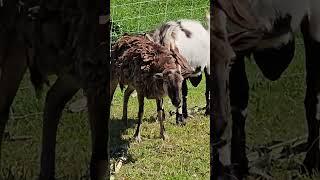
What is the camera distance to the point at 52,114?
11.1ft

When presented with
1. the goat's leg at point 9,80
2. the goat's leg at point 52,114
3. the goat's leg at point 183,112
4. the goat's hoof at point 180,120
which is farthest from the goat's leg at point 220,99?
the goat's hoof at point 180,120

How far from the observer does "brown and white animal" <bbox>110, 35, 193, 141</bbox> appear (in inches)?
A: 274

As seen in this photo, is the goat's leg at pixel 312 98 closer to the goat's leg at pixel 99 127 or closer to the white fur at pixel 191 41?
the goat's leg at pixel 99 127

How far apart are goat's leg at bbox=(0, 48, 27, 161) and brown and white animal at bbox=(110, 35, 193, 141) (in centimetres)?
344

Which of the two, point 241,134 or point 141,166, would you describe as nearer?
point 241,134

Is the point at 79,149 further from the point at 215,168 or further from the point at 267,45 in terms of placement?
the point at 267,45

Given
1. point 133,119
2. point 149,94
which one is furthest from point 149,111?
point 149,94

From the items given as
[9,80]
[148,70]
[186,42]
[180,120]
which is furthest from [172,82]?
[9,80]

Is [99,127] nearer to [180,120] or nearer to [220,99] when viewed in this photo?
[220,99]

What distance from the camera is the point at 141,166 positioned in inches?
248

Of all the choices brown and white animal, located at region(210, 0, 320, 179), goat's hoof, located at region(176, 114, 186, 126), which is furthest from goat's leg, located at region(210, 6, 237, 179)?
goat's hoof, located at region(176, 114, 186, 126)

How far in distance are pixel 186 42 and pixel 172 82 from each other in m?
1.29

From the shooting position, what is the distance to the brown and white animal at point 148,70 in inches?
274

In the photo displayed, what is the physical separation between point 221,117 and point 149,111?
16.4 ft
